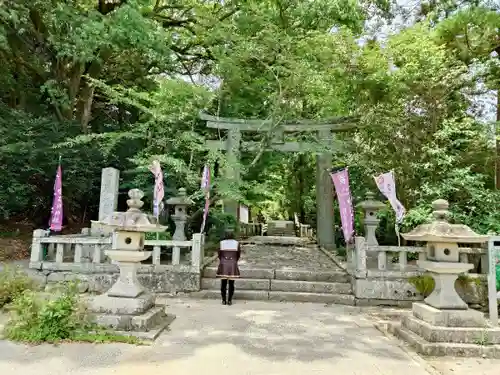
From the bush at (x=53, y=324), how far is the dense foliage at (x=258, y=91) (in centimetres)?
481

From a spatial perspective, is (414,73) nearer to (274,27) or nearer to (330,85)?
(330,85)

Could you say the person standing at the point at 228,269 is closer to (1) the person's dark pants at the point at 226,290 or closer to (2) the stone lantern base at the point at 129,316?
(1) the person's dark pants at the point at 226,290

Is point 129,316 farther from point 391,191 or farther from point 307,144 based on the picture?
point 307,144

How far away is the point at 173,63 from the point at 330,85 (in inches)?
290

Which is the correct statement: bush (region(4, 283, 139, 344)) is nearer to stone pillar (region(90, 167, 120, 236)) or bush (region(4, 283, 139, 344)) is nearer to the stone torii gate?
stone pillar (region(90, 167, 120, 236))

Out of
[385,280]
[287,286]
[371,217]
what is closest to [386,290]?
[385,280]

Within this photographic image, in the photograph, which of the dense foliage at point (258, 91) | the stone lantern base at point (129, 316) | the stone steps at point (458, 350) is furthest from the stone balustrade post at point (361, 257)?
the stone lantern base at point (129, 316)

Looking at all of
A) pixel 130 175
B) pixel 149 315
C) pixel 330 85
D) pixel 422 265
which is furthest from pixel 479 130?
pixel 130 175

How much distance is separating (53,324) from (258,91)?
971 cm

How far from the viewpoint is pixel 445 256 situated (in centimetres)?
567

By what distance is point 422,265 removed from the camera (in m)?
5.84

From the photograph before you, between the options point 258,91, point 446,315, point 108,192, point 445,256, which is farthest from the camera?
point 258,91

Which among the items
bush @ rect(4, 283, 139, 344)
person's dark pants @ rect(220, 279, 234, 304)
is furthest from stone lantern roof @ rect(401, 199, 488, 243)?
bush @ rect(4, 283, 139, 344)

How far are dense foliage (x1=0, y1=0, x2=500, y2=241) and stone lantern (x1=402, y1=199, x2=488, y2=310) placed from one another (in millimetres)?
3248
